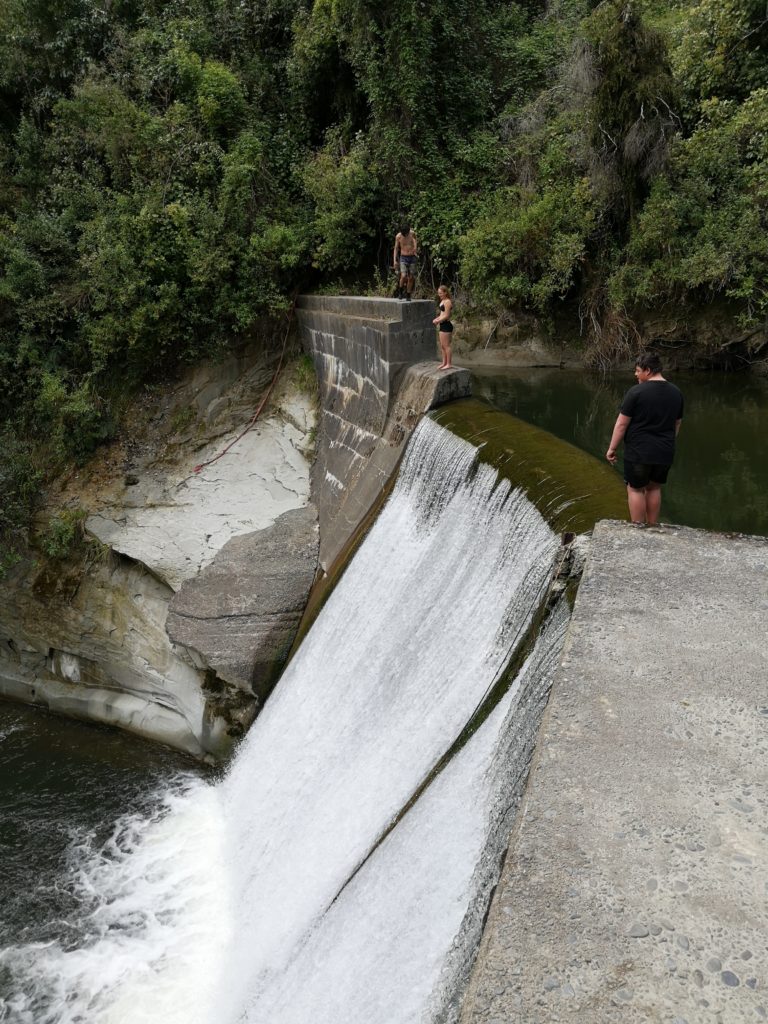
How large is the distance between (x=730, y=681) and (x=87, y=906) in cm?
633

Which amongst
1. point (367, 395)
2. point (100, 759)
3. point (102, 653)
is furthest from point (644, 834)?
point (102, 653)

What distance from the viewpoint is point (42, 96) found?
487 inches

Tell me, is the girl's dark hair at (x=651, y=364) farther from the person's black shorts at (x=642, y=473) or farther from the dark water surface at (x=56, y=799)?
the dark water surface at (x=56, y=799)

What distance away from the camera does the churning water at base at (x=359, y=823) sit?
4152 millimetres

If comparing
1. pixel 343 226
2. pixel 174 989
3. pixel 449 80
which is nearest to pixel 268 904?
pixel 174 989

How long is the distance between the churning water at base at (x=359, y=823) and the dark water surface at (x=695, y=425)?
310 cm

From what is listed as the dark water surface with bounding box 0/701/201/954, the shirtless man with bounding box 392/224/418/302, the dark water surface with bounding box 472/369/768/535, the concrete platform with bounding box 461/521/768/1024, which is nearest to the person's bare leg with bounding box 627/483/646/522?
the concrete platform with bounding box 461/521/768/1024

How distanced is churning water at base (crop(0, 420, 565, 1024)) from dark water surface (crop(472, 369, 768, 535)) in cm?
310

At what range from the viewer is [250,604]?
874 cm

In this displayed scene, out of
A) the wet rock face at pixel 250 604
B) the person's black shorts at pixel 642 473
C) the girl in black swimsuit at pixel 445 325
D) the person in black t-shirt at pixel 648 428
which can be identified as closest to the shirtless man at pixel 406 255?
the girl in black swimsuit at pixel 445 325

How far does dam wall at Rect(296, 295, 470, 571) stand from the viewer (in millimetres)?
8430

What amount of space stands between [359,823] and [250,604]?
3.67m

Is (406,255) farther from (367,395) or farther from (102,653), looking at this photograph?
(102,653)

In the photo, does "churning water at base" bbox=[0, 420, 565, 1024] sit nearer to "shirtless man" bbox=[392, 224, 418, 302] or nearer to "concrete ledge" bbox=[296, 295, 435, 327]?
"concrete ledge" bbox=[296, 295, 435, 327]
